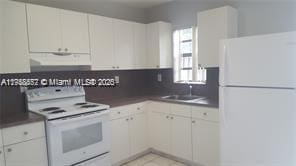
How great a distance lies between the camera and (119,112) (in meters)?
2.88

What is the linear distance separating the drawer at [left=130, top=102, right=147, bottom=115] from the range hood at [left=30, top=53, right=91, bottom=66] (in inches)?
35.2

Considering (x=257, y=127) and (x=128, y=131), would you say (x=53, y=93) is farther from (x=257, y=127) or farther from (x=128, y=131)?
(x=257, y=127)

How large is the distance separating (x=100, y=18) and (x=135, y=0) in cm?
78

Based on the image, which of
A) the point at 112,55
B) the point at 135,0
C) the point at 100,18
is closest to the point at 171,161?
the point at 112,55

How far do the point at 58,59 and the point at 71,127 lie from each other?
32.6 inches

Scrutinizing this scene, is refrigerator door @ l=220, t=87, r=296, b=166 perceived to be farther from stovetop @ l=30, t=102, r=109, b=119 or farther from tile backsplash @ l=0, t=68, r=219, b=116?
stovetop @ l=30, t=102, r=109, b=119

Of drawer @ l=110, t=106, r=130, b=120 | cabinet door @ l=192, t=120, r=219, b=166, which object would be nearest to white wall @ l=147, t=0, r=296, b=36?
cabinet door @ l=192, t=120, r=219, b=166

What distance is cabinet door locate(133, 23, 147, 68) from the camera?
3401 millimetres

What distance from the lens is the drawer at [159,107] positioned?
3.03 metres

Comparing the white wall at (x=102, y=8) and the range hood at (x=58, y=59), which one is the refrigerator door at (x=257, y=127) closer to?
the range hood at (x=58, y=59)

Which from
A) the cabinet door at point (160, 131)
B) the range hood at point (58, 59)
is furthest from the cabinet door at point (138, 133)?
the range hood at point (58, 59)

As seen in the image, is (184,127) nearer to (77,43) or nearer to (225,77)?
(225,77)

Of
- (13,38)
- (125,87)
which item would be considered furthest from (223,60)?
(13,38)

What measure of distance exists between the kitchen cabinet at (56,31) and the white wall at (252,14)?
5.07ft
